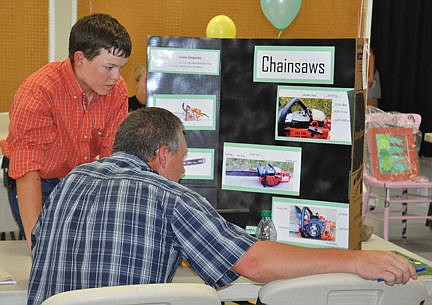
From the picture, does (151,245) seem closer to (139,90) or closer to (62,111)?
(62,111)

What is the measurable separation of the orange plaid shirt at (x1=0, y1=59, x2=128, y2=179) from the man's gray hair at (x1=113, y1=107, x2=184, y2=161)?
0.58 meters

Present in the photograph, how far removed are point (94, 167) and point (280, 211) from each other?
0.86 m

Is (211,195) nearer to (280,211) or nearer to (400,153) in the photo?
(280,211)

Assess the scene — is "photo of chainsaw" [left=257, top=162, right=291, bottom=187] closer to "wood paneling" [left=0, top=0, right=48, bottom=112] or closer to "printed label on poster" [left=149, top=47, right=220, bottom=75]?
"printed label on poster" [left=149, top=47, right=220, bottom=75]

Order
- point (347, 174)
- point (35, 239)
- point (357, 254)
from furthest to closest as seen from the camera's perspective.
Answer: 1. point (347, 174)
2. point (35, 239)
3. point (357, 254)

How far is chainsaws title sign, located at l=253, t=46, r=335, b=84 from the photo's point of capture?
93.0 inches

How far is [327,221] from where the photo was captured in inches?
94.4

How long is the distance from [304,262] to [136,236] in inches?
15.4

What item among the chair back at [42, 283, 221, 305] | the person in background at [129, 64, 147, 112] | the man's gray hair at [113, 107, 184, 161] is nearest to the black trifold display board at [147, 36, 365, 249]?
the man's gray hair at [113, 107, 184, 161]

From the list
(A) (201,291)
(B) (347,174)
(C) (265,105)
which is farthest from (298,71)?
(A) (201,291)

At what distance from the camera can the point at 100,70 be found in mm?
2299

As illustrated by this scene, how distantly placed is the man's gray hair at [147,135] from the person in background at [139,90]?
2935 millimetres

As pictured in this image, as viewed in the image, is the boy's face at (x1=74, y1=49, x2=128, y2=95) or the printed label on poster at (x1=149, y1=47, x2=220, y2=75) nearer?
the boy's face at (x1=74, y1=49, x2=128, y2=95)

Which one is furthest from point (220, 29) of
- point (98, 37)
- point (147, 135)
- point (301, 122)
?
point (147, 135)
